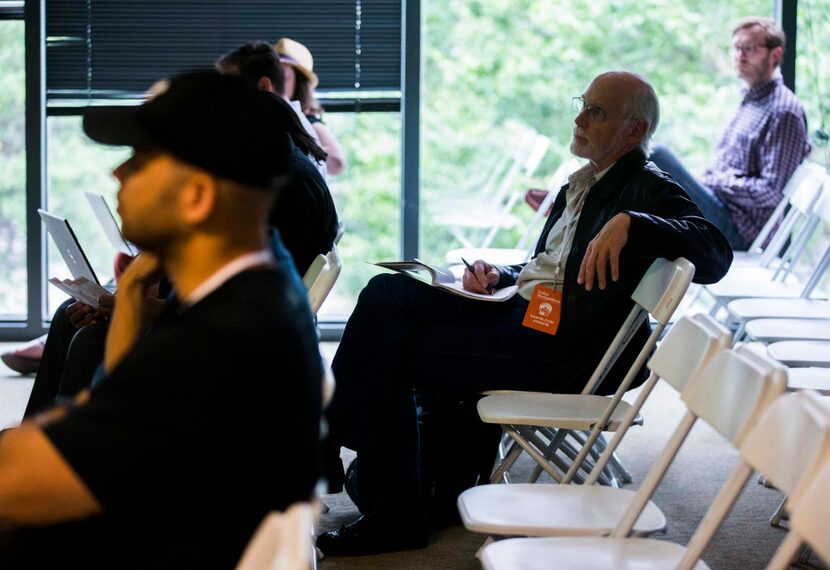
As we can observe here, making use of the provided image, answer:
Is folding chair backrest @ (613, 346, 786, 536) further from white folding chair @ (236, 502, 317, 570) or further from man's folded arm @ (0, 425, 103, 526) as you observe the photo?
man's folded arm @ (0, 425, 103, 526)

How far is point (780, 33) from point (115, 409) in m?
5.29

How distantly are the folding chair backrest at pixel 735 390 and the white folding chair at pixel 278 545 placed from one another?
945mm

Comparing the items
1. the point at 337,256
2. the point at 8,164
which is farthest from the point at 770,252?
the point at 8,164

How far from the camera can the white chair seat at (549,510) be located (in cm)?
238

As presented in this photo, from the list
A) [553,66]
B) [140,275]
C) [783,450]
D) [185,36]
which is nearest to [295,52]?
[185,36]

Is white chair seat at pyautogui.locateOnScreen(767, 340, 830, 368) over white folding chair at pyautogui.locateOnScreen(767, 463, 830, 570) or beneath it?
beneath

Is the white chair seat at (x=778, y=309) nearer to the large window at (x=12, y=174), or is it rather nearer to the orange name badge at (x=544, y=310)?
the orange name badge at (x=544, y=310)

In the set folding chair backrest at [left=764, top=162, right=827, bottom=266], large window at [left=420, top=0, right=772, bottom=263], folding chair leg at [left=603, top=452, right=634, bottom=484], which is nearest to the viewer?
folding chair leg at [left=603, top=452, right=634, bottom=484]

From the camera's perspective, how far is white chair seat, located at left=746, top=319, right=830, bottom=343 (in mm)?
4234

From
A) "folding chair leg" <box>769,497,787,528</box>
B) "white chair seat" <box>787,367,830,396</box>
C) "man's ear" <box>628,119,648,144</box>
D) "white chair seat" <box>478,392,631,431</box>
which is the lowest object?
"folding chair leg" <box>769,497,787,528</box>

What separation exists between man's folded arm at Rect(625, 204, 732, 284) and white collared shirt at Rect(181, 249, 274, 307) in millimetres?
1938

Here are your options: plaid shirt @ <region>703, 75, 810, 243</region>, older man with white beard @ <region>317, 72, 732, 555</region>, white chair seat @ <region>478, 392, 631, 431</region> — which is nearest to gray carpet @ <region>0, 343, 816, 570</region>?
older man with white beard @ <region>317, 72, 732, 555</region>

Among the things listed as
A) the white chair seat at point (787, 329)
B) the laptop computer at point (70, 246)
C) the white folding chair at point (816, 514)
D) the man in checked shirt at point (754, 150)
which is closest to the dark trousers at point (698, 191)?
the man in checked shirt at point (754, 150)

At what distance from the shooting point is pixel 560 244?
374 centimetres
